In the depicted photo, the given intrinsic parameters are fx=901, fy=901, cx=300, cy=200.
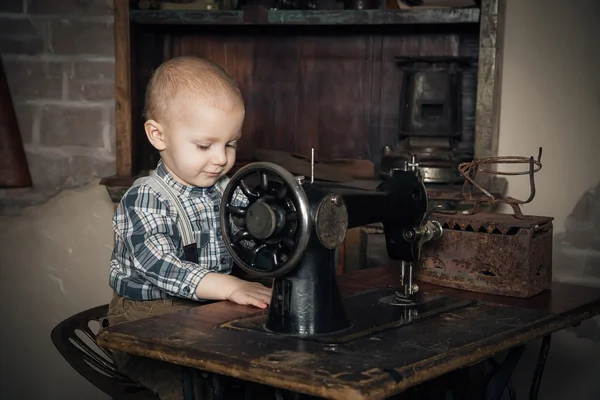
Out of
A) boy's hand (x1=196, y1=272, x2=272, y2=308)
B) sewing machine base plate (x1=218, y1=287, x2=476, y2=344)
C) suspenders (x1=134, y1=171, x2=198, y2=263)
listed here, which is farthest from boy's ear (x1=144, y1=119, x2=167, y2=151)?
sewing machine base plate (x1=218, y1=287, x2=476, y2=344)

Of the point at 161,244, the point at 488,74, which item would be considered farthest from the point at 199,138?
the point at 488,74

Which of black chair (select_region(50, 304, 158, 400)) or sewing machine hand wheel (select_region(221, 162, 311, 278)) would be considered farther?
black chair (select_region(50, 304, 158, 400))

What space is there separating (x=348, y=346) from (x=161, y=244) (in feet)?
2.25

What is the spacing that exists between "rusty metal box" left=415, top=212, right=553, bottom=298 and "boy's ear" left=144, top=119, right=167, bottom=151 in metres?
0.72

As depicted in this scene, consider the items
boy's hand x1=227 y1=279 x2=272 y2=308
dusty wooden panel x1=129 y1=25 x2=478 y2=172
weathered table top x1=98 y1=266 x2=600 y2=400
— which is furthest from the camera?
dusty wooden panel x1=129 y1=25 x2=478 y2=172

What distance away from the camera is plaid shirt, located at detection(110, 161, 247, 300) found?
2.07m

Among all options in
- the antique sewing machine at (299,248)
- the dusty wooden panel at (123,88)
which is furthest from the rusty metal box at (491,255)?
the dusty wooden panel at (123,88)

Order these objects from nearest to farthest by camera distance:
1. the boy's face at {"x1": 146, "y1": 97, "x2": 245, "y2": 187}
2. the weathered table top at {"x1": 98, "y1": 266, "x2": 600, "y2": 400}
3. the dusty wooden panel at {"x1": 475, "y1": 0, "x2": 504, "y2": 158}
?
the weathered table top at {"x1": 98, "y1": 266, "x2": 600, "y2": 400} < the boy's face at {"x1": 146, "y1": 97, "x2": 245, "y2": 187} < the dusty wooden panel at {"x1": 475, "y1": 0, "x2": 504, "y2": 158}

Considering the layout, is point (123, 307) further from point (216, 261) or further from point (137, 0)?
point (137, 0)

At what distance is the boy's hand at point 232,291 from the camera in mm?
1949

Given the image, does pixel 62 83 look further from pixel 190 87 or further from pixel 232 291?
pixel 232 291

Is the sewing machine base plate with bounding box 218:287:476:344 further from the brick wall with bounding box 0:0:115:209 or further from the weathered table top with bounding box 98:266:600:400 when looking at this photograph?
the brick wall with bounding box 0:0:115:209

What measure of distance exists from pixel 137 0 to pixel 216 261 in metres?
1.35

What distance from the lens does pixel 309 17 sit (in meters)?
3.14
